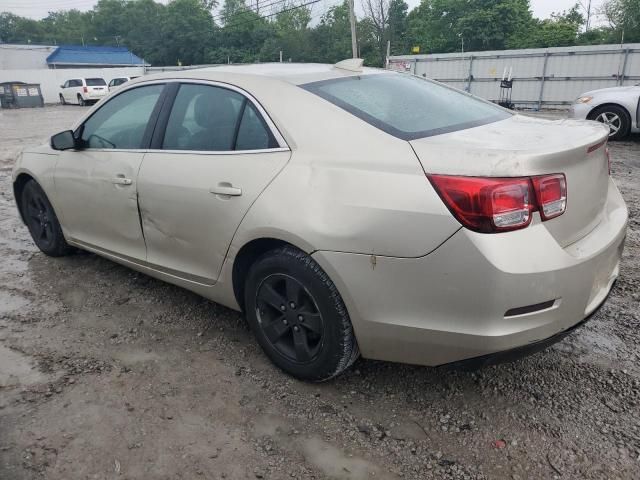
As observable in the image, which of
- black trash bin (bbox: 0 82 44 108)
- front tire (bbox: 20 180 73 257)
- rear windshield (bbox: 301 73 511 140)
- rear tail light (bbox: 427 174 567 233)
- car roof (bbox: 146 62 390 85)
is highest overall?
car roof (bbox: 146 62 390 85)

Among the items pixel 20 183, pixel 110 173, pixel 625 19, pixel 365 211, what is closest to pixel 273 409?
pixel 365 211

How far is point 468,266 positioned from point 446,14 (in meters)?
67.3

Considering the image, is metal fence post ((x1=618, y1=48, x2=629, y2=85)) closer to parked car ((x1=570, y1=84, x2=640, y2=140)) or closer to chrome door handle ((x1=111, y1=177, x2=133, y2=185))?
parked car ((x1=570, y1=84, x2=640, y2=140))

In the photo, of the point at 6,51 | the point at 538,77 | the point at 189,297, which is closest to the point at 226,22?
the point at 6,51

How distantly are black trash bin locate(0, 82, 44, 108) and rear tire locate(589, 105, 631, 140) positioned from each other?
1241 inches

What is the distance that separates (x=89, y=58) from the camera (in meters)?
56.7

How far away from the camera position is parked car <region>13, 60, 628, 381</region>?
1.97 m

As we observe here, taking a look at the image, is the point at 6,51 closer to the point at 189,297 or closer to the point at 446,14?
the point at 446,14

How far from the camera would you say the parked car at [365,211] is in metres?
1.97

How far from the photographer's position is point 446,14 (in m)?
61.7

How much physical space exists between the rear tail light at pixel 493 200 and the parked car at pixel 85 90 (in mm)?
30951

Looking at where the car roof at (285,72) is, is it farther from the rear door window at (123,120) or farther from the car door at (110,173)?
the car door at (110,173)

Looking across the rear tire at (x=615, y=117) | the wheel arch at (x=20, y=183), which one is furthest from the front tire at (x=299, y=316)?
the rear tire at (x=615, y=117)

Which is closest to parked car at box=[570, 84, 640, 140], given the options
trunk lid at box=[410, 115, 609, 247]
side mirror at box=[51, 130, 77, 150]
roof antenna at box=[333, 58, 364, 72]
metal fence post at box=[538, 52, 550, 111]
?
roof antenna at box=[333, 58, 364, 72]
